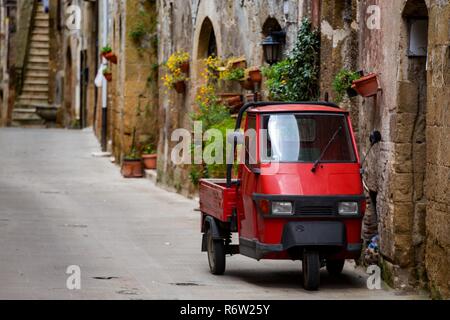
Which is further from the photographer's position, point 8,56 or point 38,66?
point 8,56

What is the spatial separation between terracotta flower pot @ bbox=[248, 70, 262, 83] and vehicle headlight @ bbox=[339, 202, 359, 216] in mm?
5796

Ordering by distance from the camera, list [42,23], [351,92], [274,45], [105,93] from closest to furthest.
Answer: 1. [351,92]
2. [274,45]
3. [105,93]
4. [42,23]

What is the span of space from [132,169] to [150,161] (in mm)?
906

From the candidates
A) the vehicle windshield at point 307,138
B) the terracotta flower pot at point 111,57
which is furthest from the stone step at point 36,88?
the vehicle windshield at point 307,138

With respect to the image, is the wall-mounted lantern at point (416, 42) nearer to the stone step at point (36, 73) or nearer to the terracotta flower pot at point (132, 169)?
the terracotta flower pot at point (132, 169)

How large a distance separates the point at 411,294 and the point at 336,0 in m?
4.29

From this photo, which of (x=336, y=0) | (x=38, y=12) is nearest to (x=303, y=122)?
(x=336, y=0)

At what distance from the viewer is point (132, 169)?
24062 mm

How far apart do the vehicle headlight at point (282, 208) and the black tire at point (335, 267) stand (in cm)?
136

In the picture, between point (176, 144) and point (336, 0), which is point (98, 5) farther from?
point (336, 0)

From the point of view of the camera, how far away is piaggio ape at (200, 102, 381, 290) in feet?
32.9

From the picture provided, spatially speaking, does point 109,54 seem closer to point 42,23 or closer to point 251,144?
point 251,144

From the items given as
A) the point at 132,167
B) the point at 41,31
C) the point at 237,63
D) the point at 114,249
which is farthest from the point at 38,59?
the point at 114,249

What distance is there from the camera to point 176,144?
21.3m
